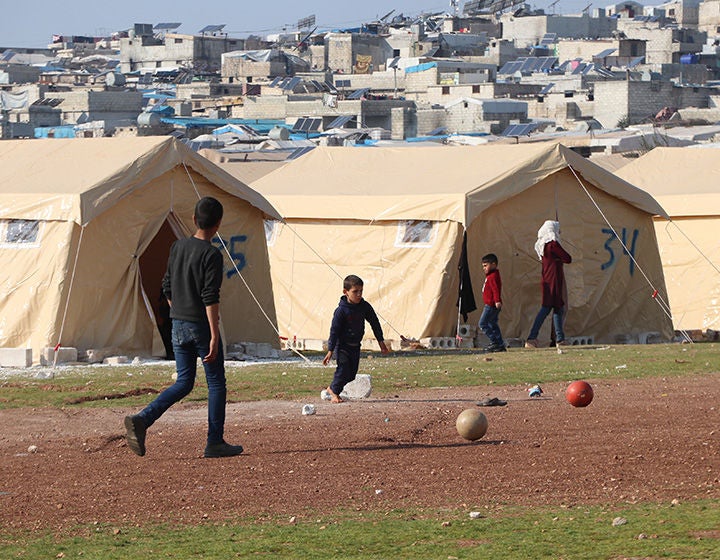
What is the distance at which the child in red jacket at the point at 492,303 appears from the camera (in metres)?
18.7

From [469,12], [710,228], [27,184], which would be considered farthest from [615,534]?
[469,12]

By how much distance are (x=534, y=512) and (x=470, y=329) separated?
38.4 feet

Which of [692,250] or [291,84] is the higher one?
[692,250]

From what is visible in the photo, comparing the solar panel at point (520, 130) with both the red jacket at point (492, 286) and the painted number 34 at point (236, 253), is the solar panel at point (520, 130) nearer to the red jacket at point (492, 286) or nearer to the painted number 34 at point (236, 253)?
the painted number 34 at point (236, 253)

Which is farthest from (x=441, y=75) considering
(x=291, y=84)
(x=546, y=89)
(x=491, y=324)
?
(x=491, y=324)

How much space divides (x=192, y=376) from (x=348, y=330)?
3.10 meters

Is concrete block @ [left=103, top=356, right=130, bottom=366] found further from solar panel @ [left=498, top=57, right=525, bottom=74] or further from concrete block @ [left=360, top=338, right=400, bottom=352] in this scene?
solar panel @ [left=498, top=57, right=525, bottom=74]

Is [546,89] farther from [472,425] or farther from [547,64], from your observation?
[472,425]

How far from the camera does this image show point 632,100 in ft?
251

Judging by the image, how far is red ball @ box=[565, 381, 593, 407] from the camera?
40.4ft

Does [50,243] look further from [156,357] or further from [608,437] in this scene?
[608,437]

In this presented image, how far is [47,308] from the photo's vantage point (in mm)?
17203

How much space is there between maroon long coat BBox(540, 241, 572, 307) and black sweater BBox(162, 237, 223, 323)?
9.99 m

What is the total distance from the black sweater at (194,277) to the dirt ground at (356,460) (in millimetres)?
1031
